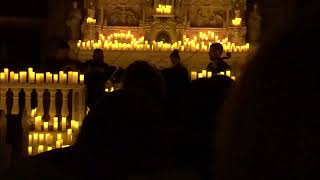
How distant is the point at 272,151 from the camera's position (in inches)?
25.3

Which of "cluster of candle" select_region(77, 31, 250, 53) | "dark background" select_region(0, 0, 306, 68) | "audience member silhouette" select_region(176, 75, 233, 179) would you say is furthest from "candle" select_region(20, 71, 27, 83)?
"audience member silhouette" select_region(176, 75, 233, 179)

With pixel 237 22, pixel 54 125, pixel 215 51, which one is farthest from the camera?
pixel 237 22

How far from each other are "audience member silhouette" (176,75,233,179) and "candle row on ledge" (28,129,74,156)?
489cm

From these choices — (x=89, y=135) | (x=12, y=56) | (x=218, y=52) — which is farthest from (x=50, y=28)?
(x=89, y=135)

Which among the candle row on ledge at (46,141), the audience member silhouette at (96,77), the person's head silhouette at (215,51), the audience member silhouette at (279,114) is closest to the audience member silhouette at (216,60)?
the person's head silhouette at (215,51)

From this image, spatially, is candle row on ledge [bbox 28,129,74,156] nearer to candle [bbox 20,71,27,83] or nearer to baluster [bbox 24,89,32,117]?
baluster [bbox 24,89,32,117]

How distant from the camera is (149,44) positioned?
12.6 meters

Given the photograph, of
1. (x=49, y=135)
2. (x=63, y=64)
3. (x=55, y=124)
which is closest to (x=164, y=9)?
(x=63, y=64)

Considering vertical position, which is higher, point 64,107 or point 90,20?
point 90,20

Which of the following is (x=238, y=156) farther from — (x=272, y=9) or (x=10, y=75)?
(x=272, y=9)

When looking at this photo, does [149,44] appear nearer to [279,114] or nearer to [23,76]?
[23,76]

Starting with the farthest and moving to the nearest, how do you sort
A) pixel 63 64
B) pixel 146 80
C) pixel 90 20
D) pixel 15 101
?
pixel 90 20 → pixel 63 64 → pixel 15 101 → pixel 146 80

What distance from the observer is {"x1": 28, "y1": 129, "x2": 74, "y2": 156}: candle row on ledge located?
7.33 meters

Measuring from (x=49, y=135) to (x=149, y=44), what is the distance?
5.28m
